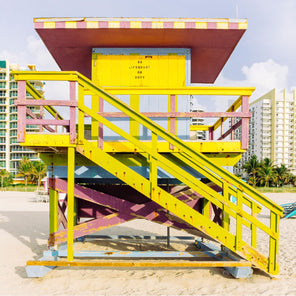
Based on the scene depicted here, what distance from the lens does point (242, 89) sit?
5.20 m

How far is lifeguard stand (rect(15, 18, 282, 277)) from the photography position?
4.80 meters

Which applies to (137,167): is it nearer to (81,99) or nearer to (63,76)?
(81,99)

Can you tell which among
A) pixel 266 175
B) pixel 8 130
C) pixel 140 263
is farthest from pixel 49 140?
pixel 8 130

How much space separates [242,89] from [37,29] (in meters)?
4.59

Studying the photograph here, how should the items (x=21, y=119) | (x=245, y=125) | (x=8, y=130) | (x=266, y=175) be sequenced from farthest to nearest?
1. (x=8, y=130)
2. (x=266, y=175)
3. (x=245, y=125)
4. (x=21, y=119)

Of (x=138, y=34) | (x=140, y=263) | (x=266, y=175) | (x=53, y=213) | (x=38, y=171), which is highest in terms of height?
(x=138, y=34)

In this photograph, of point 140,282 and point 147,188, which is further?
A: point 140,282

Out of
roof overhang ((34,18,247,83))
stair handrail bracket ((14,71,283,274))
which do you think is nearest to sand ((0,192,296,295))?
stair handrail bracket ((14,71,283,274))

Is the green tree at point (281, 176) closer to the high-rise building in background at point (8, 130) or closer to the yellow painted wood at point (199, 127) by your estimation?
the high-rise building in background at point (8, 130)

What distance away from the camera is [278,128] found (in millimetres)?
92812

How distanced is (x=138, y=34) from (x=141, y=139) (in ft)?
7.93

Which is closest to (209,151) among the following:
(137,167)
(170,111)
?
(170,111)

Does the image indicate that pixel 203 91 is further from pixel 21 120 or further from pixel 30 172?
pixel 30 172

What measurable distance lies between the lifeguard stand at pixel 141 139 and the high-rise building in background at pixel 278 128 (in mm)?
90899
